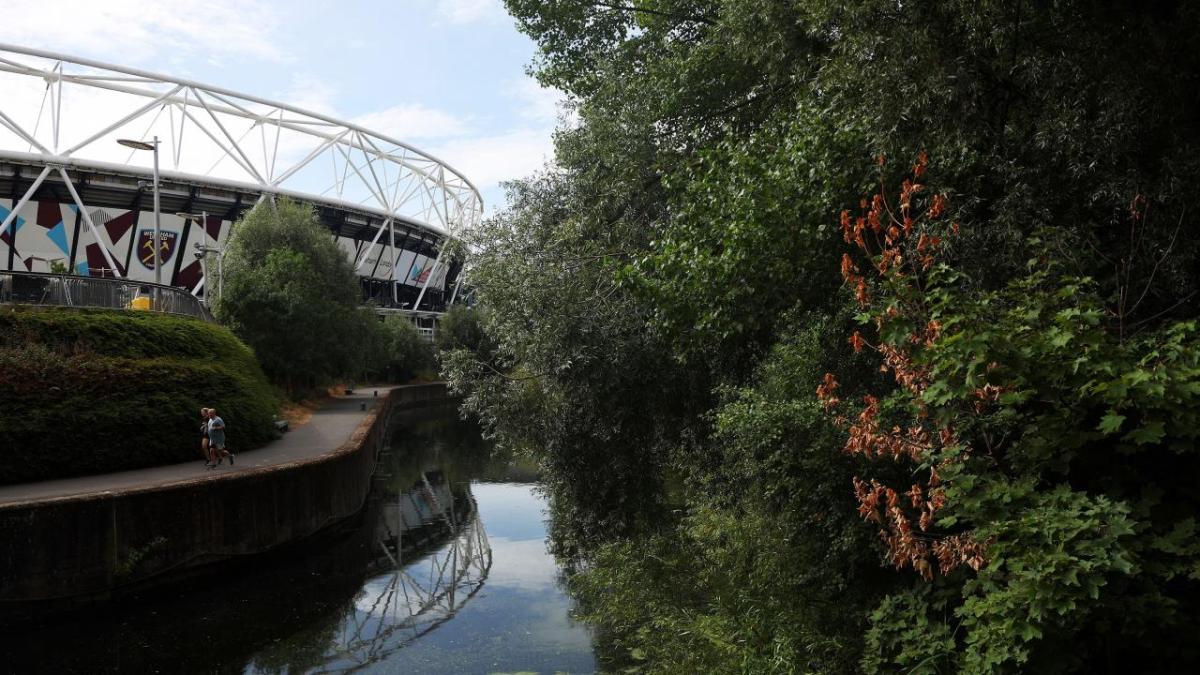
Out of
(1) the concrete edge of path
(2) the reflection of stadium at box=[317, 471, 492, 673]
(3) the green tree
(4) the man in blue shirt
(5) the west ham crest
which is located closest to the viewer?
(2) the reflection of stadium at box=[317, 471, 492, 673]

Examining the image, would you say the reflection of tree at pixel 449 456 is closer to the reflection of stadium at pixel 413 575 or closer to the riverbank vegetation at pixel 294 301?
the reflection of stadium at pixel 413 575

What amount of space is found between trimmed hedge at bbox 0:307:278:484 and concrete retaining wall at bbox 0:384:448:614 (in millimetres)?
2826

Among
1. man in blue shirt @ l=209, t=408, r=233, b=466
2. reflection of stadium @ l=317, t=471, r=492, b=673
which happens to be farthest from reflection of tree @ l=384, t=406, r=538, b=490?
man in blue shirt @ l=209, t=408, r=233, b=466

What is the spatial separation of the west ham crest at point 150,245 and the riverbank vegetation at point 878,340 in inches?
1874

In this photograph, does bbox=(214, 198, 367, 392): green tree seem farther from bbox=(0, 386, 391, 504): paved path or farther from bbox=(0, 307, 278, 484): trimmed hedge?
bbox=(0, 307, 278, 484): trimmed hedge

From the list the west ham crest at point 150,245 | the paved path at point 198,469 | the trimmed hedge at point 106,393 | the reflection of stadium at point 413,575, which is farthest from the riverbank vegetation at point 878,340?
the west ham crest at point 150,245

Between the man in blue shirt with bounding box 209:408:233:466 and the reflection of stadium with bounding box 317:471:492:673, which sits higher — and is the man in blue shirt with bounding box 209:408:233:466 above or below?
above

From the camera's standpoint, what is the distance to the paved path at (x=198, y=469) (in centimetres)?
1329

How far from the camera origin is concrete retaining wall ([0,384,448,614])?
11.7m

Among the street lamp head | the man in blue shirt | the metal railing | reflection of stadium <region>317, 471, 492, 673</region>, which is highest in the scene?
the street lamp head

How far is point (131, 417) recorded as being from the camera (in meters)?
16.2

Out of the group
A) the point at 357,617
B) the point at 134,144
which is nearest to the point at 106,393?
the point at 357,617

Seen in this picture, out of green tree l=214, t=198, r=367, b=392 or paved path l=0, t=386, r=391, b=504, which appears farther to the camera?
green tree l=214, t=198, r=367, b=392

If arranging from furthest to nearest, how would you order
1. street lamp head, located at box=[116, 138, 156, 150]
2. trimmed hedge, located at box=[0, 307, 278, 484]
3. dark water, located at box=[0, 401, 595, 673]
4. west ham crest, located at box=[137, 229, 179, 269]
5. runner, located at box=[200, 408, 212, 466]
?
west ham crest, located at box=[137, 229, 179, 269] → street lamp head, located at box=[116, 138, 156, 150] → runner, located at box=[200, 408, 212, 466] → trimmed hedge, located at box=[0, 307, 278, 484] → dark water, located at box=[0, 401, 595, 673]
